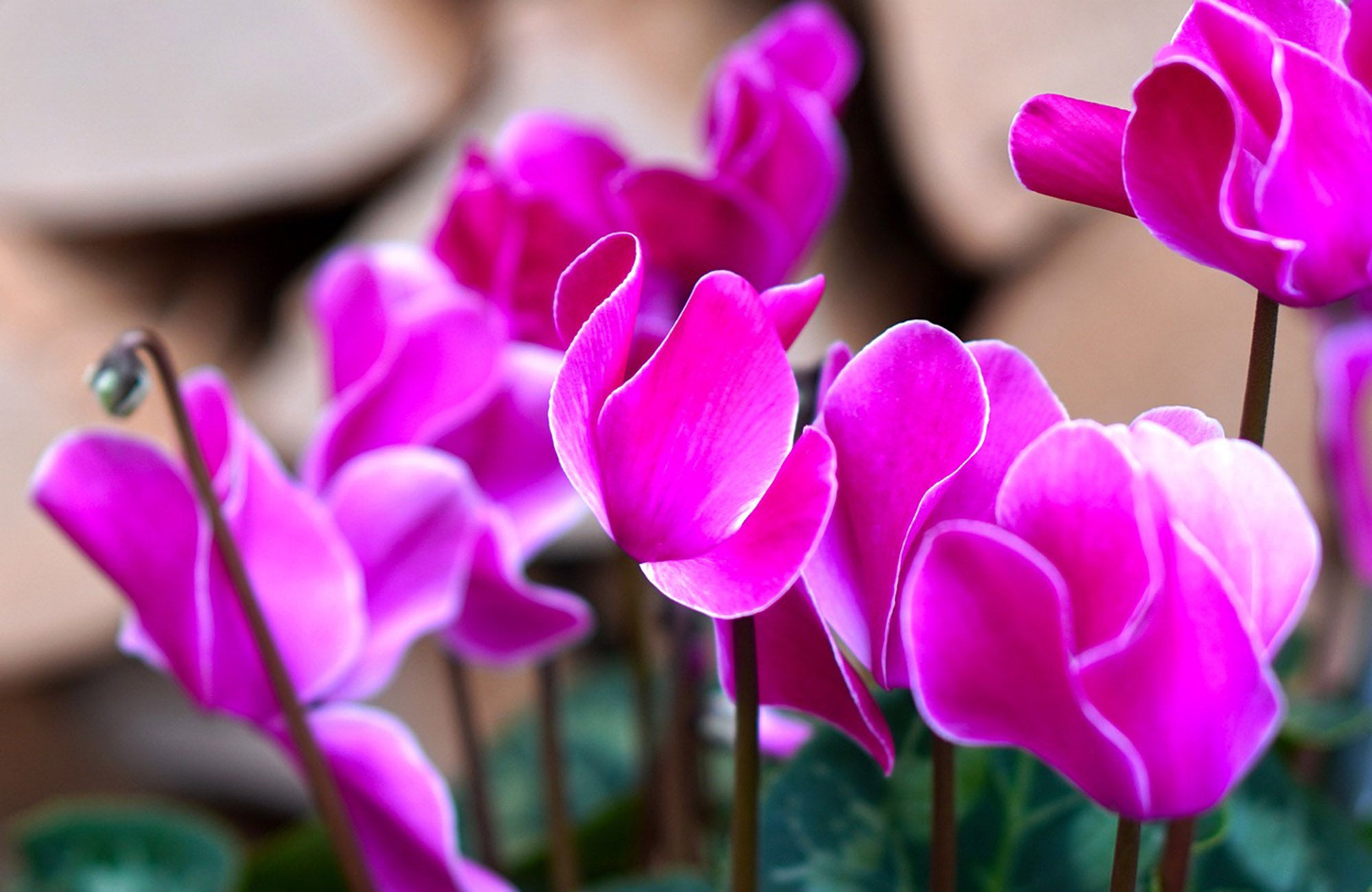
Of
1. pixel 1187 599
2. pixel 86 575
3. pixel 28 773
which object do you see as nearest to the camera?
pixel 1187 599

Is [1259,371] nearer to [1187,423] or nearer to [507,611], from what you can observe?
[1187,423]

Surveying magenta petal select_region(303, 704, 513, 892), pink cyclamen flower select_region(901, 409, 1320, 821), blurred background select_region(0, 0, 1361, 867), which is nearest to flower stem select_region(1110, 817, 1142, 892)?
pink cyclamen flower select_region(901, 409, 1320, 821)

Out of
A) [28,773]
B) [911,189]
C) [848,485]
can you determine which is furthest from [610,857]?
[28,773]

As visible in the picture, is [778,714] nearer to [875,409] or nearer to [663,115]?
[875,409]

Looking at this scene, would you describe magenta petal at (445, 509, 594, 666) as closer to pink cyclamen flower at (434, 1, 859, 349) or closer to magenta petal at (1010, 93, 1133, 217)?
pink cyclamen flower at (434, 1, 859, 349)

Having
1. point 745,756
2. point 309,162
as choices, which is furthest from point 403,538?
point 309,162

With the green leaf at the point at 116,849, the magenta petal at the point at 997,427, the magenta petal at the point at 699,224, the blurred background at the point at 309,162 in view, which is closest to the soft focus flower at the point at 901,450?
the magenta petal at the point at 997,427

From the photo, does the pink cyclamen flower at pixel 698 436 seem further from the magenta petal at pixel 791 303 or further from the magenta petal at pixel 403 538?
the magenta petal at pixel 403 538
